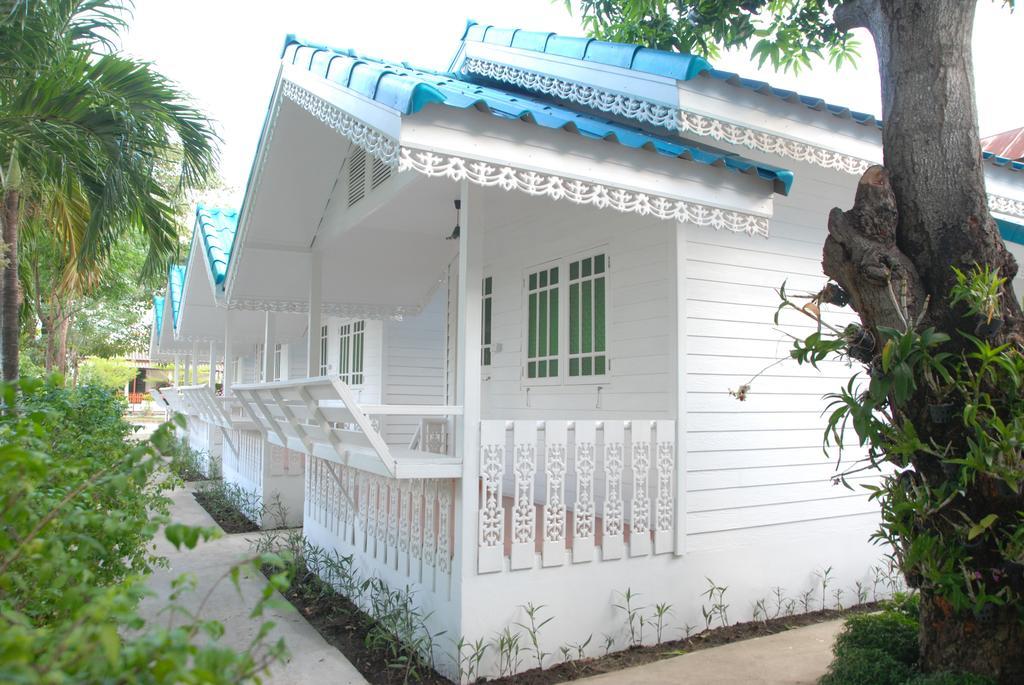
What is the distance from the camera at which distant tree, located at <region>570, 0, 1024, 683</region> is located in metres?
3.44

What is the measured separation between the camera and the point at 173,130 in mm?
8477

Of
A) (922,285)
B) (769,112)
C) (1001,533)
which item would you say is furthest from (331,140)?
(1001,533)

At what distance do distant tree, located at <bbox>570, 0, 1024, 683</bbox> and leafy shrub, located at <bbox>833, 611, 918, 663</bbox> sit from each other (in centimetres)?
22

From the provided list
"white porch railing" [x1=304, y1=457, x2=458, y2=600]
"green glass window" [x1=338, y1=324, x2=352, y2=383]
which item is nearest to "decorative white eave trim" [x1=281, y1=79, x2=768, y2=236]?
"white porch railing" [x1=304, y1=457, x2=458, y2=600]

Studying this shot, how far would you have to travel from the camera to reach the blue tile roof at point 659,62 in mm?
5344

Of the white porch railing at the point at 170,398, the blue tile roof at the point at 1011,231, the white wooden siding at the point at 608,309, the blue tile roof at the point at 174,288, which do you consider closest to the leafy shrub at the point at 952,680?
the white wooden siding at the point at 608,309

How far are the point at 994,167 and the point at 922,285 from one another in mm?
3794

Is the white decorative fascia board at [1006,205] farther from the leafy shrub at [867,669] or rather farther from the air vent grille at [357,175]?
the air vent grille at [357,175]

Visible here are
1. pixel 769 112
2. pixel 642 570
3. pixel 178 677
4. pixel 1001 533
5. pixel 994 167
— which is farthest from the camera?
pixel 994 167

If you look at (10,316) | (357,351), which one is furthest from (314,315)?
(357,351)

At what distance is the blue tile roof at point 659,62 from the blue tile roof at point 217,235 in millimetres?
4260

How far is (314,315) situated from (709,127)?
3.95 metres

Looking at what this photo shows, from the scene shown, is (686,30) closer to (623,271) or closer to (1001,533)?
(623,271)

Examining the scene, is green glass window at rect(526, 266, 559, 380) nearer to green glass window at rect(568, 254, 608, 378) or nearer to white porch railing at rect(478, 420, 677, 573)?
green glass window at rect(568, 254, 608, 378)
